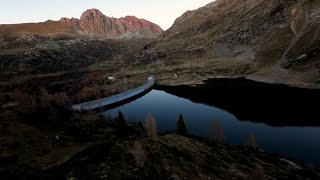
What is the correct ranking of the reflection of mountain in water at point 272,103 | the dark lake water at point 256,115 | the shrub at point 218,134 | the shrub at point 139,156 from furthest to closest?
the reflection of mountain in water at point 272,103
the dark lake water at point 256,115
the shrub at point 218,134
the shrub at point 139,156

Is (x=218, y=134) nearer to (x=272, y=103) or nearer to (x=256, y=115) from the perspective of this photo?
(x=256, y=115)

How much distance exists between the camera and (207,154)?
78625 millimetres

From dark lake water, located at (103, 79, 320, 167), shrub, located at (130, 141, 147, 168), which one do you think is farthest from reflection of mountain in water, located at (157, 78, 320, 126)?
shrub, located at (130, 141, 147, 168)

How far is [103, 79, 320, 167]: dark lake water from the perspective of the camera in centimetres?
10331

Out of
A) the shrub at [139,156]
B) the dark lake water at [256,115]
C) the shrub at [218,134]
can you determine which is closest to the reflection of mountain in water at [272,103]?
the dark lake water at [256,115]

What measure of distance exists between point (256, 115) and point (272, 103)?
23073mm

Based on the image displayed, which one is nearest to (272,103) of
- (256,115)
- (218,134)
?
(256,115)

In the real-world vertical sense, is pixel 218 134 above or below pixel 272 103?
below

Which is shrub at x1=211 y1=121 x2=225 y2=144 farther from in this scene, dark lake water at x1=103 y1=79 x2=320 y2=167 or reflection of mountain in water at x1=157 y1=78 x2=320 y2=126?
reflection of mountain in water at x1=157 y1=78 x2=320 y2=126

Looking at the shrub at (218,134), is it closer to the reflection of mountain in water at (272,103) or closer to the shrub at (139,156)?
the reflection of mountain in water at (272,103)

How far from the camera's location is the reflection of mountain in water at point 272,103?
5161 inches

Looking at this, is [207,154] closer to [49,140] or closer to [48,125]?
[49,140]

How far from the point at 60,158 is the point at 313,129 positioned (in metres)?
84.2

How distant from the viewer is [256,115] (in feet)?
459
